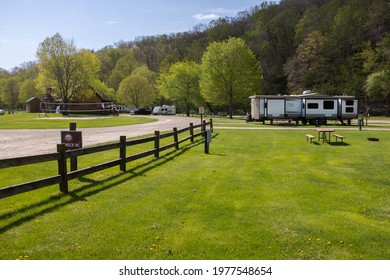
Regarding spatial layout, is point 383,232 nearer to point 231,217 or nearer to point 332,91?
point 231,217

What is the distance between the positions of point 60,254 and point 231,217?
3096mm

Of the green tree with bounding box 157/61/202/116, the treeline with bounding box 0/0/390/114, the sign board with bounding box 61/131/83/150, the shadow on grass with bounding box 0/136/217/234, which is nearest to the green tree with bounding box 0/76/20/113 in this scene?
the treeline with bounding box 0/0/390/114

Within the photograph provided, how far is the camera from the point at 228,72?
57281 millimetres

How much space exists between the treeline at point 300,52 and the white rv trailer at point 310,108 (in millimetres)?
22741

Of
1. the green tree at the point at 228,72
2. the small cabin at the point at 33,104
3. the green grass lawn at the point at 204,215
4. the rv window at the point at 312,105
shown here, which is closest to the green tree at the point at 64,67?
the green tree at the point at 228,72

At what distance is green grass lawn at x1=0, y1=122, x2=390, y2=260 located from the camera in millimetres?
5125

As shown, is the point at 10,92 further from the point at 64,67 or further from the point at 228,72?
the point at 228,72

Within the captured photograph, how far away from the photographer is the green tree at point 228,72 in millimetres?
57375

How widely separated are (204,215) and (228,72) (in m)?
52.4

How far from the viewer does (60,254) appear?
16.1 feet

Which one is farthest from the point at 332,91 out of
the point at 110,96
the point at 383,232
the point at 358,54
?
the point at 383,232

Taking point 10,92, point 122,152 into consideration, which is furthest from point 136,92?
point 122,152

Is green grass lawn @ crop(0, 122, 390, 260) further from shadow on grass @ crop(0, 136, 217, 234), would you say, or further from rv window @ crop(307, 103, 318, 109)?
rv window @ crop(307, 103, 318, 109)

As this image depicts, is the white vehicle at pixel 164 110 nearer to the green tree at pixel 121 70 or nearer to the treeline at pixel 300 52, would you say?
the treeline at pixel 300 52
